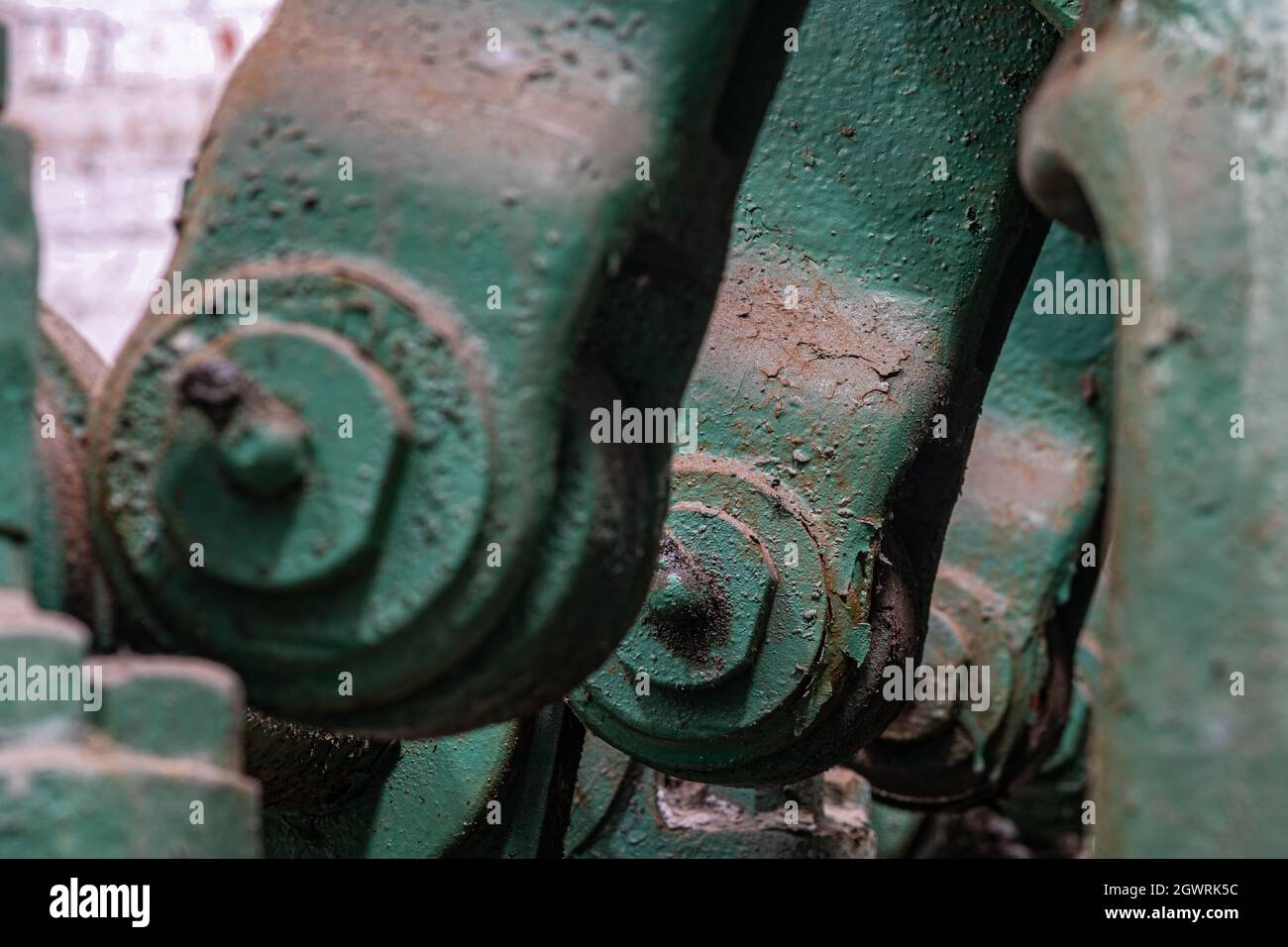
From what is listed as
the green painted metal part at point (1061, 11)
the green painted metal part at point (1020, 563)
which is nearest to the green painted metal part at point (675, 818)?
the green painted metal part at point (1020, 563)

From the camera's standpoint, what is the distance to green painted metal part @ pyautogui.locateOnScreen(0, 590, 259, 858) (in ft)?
1.91

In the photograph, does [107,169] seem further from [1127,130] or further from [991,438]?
[1127,130]

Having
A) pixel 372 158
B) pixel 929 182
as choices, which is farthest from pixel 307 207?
pixel 929 182

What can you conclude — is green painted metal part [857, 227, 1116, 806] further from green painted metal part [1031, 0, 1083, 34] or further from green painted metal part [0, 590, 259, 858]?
green painted metal part [0, 590, 259, 858]

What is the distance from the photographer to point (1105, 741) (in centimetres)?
60

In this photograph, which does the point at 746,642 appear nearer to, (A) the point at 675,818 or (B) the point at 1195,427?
(A) the point at 675,818

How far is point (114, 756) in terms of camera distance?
607 millimetres

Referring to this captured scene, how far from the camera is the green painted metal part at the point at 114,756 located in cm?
58

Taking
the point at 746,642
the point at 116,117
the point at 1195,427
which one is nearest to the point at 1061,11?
the point at 746,642

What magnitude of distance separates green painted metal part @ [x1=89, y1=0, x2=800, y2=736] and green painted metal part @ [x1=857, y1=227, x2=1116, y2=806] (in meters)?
0.90

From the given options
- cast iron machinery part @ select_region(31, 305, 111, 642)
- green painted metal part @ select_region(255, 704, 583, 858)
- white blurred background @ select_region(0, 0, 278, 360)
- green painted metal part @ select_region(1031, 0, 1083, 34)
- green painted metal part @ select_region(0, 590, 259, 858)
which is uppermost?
white blurred background @ select_region(0, 0, 278, 360)

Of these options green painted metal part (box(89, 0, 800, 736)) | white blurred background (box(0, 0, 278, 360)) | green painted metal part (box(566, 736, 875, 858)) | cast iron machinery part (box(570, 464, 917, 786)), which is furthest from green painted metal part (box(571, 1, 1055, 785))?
white blurred background (box(0, 0, 278, 360))

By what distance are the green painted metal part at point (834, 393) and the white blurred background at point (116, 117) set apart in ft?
6.93

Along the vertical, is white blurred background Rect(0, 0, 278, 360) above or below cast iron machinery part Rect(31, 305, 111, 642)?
above
